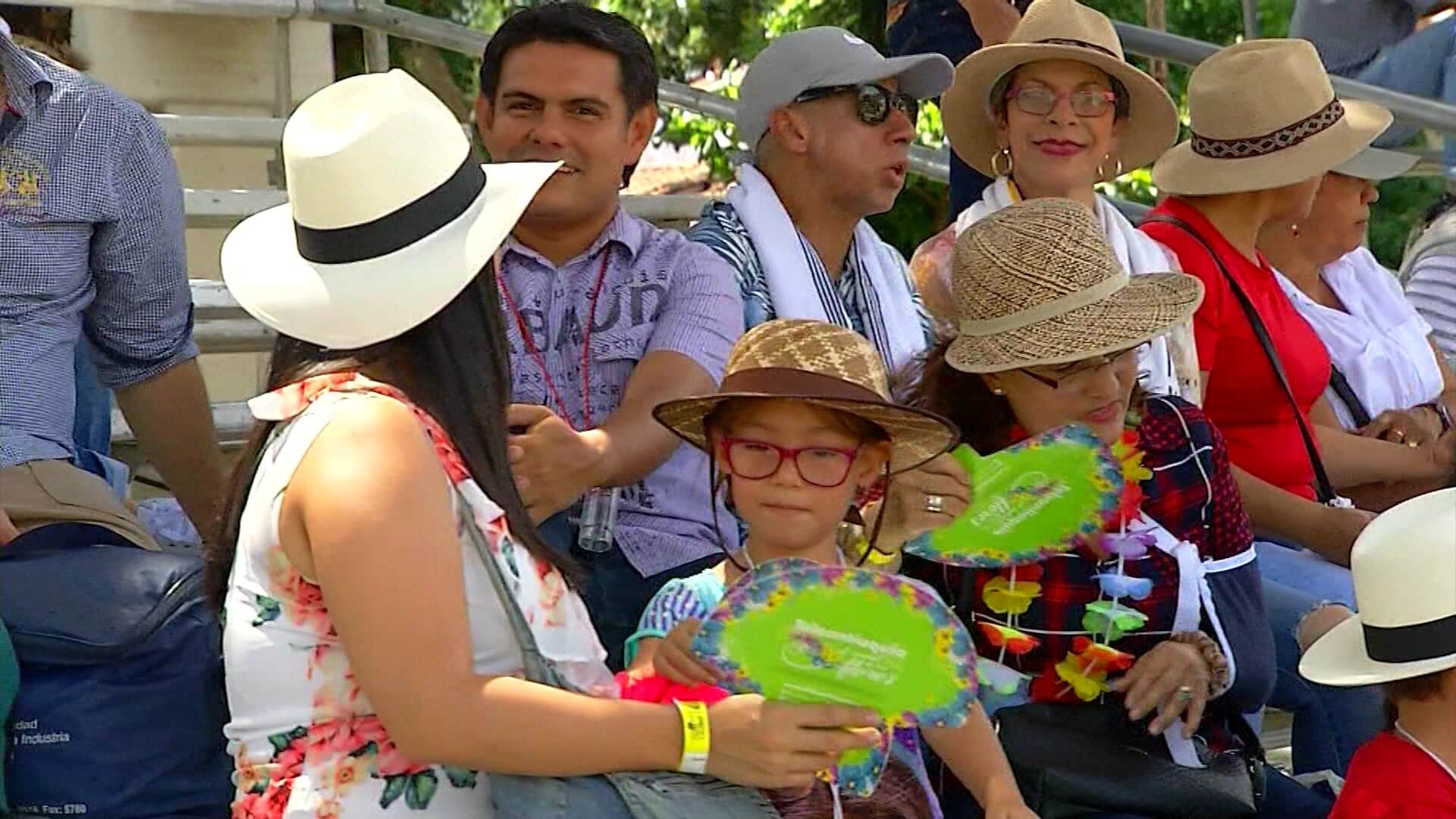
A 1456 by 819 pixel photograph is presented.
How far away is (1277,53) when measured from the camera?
4141 mm

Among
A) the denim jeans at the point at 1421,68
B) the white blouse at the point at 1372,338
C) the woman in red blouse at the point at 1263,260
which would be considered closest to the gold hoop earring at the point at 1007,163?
the woman in red blouse at the point at 1263,260

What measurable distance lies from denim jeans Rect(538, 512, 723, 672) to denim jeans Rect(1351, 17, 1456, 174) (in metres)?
3.23

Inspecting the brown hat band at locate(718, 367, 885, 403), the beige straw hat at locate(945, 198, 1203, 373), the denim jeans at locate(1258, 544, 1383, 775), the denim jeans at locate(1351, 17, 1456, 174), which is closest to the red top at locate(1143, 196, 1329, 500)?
the denim jeans at locate(1258, 544, 1383, 775)

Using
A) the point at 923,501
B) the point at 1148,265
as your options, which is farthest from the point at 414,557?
the point at 1148,265

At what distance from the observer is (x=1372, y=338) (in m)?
4.29

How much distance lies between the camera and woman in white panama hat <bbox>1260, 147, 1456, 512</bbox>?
4164 mm

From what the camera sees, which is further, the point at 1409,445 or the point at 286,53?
the point at 286,53

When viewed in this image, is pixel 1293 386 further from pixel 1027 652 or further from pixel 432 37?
pixel 432 37

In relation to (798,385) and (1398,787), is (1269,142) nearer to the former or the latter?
(1398,787)

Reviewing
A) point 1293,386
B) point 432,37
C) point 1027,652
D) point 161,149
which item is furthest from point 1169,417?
point 432,37

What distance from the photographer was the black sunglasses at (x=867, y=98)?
3834 millimetres

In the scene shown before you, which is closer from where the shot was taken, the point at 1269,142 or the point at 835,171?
the point at 835,171

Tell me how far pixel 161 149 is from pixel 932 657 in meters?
1.95

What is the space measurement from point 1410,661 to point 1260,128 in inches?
68.1
